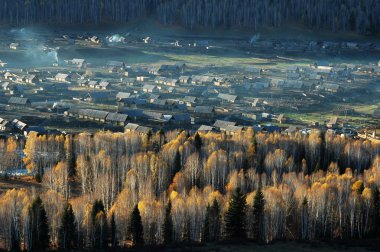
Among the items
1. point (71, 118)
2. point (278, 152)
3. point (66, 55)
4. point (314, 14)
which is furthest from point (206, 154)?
point (314, 14)

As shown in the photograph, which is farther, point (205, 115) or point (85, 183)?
point (205, 115)

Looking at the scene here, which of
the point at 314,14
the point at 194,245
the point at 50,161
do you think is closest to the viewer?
the point at 194,245

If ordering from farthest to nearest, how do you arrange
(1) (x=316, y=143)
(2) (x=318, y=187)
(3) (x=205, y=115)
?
(3) (x=205, y=115) < (1) (x=316, y=143) < (2) (x=318, y=187)

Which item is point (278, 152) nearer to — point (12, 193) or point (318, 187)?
point (318, 187)

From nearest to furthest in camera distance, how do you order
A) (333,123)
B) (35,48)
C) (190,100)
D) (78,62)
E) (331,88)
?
(333,123) → (190,100) → (331,88) → (78,62) → (35,48)

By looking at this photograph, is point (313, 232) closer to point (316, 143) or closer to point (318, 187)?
point (318, 187)

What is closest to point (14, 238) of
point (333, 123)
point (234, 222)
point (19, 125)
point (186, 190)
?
point (234, 222)

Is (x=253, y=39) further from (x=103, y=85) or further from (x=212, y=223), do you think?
(x=212, y=223)
